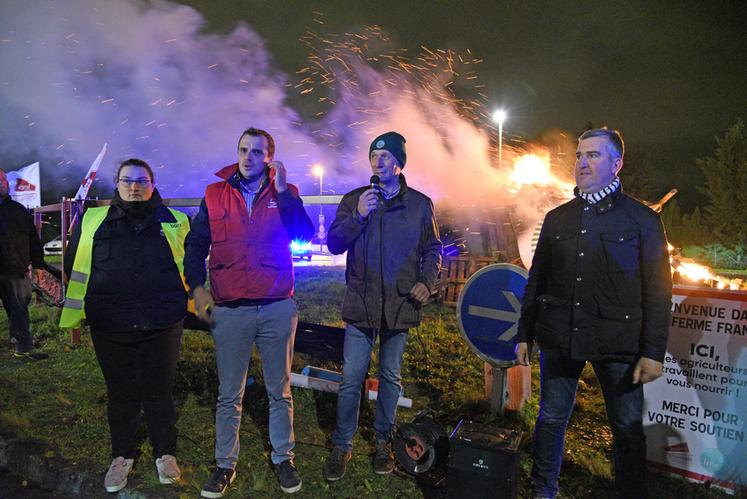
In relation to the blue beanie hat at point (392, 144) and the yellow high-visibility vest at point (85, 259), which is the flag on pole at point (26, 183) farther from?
the blue beanie hat at point (392, 144)

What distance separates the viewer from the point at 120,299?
3.64 m

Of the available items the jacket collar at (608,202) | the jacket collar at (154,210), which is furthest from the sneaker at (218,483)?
the jacket collar at (608,202)

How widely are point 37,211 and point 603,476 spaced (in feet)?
39.2

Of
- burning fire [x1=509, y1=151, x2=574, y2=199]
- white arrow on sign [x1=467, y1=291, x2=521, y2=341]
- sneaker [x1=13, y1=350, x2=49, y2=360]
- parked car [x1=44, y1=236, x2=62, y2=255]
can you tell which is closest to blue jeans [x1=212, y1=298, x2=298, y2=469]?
white arrow on sign [x1=467, y1=291, x2=521, y2=341]

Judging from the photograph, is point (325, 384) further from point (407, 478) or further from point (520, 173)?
point (520, 173)

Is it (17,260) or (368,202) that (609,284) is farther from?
(17,260)

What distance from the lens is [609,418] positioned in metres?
3.11

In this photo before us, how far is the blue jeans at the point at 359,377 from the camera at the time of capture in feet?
12.4

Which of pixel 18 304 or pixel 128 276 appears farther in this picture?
pixel 18 304

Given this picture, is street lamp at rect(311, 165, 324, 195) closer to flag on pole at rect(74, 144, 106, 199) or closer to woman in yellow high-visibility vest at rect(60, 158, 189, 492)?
flag on pole at rect(74, 144, 106, 199)

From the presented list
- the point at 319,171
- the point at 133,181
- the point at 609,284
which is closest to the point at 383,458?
the point at 609,284

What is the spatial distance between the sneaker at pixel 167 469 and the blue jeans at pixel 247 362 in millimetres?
372

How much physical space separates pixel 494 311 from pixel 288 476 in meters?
2.06

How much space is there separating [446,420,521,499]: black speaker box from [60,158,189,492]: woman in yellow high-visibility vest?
82.7 inches
